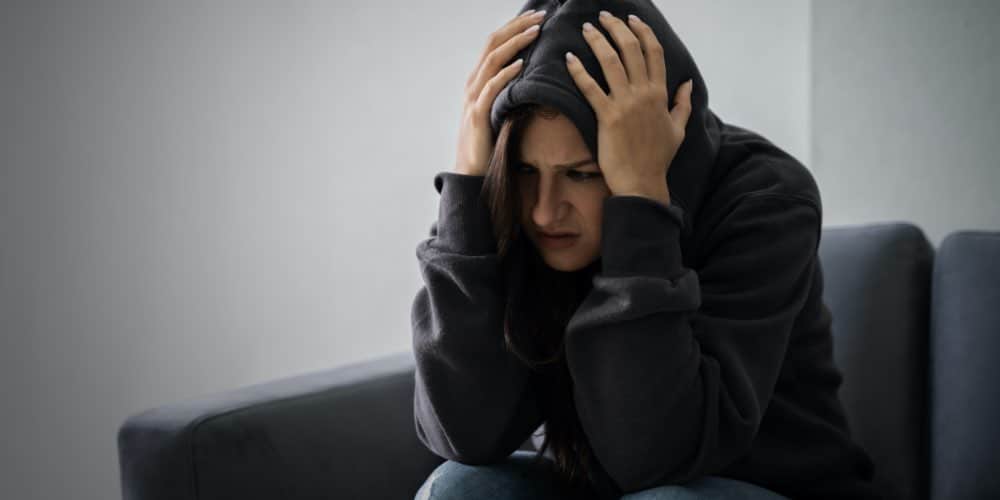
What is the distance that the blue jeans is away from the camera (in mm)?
819

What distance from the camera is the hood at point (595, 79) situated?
0.91 meters

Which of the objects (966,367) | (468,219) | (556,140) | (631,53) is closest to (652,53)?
(631,53)

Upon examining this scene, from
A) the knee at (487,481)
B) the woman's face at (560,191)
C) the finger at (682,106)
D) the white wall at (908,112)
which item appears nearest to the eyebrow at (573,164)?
the woman's face at (560,191)

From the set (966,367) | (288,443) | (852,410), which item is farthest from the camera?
(852,410)

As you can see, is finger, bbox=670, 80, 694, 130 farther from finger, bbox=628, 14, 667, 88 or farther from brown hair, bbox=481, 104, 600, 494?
brown hair, bbox=481, 104, 600, 494

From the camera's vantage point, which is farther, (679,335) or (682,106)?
(682,106)

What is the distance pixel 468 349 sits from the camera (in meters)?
0.95

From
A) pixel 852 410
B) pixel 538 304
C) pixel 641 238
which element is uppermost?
pixel 641 238

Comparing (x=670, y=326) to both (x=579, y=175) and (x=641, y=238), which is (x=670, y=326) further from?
(x=579, y=175)

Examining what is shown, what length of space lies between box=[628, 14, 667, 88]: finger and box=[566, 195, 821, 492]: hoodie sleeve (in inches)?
5.6

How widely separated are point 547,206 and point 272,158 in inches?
47.5

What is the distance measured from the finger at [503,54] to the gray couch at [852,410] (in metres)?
0.43

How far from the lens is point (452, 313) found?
0.96 metres

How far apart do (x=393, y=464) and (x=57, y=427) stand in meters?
0.91
